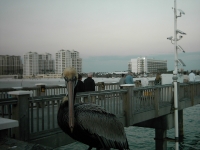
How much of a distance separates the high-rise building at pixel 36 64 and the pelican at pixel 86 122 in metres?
109

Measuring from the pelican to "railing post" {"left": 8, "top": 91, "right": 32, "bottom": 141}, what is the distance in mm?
1816

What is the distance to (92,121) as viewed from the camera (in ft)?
14.2

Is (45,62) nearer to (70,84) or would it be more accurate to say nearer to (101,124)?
(101,124)

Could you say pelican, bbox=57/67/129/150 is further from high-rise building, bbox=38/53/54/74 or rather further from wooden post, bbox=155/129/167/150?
high-rise building, bbox=38/53/54/74

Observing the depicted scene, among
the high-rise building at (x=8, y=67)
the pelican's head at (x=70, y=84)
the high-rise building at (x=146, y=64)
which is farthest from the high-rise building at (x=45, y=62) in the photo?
the pelican's head at (x=70, y=84)

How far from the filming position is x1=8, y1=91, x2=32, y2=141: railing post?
18.0ft

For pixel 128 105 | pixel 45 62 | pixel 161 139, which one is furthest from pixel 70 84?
pixel 45 62

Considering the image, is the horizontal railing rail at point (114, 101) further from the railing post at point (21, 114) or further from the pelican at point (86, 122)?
the pelican at point (86, 122)

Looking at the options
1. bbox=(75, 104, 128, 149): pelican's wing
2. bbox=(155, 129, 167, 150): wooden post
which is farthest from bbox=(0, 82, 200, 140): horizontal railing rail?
bbox=(75, 104, 128, 149): pelican's wing

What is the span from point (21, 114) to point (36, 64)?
A: 132549 millimetres

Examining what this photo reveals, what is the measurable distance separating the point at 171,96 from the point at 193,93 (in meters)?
3.39

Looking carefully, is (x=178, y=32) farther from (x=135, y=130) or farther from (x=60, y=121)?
(x=135, y=130)

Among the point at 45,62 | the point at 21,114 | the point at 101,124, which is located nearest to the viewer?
the point at 101,124

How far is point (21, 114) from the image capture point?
5559 millimetres
